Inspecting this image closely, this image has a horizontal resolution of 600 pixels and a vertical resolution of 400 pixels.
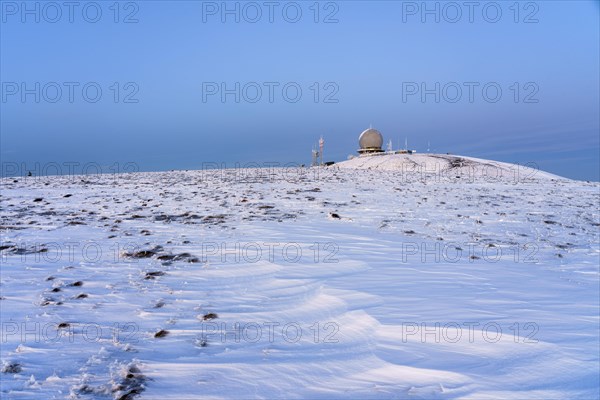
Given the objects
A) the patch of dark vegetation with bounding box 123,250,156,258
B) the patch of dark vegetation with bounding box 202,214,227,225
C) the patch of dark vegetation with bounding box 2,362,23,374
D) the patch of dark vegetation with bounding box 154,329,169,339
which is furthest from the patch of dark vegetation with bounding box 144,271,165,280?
the patch of dark vegetation with bounding box 202,214,227,225

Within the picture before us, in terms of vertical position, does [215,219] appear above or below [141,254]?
above

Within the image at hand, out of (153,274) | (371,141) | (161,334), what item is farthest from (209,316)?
(371,141)

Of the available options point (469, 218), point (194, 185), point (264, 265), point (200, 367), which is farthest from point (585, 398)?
point (194, 185)

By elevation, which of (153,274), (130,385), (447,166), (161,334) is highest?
A: (447,166)

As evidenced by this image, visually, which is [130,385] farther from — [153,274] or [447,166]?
[447,166]

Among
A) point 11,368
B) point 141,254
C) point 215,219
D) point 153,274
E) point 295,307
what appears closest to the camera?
point 11,368

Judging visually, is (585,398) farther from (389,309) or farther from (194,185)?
(194,185)

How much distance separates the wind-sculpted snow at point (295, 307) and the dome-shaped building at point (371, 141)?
52.4m

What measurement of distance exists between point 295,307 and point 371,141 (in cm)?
6013

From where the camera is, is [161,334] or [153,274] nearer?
[161,334]

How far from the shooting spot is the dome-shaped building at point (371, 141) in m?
63.5

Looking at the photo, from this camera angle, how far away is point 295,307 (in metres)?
5.36

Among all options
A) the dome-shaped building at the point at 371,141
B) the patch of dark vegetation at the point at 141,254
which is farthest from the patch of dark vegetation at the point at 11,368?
the dome-shaped building at the point at 371,141

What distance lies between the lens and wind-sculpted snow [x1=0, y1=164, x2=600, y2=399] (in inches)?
141
